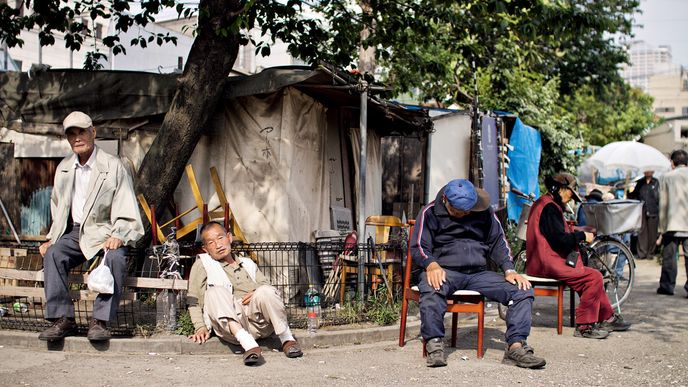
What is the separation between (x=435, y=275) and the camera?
654 cm

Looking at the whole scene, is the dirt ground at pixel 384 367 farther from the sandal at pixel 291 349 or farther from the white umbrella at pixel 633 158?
the white umbrella at pixel 633 158

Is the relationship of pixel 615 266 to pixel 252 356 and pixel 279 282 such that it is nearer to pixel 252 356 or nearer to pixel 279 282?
pixel 279 282

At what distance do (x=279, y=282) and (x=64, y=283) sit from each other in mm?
2644

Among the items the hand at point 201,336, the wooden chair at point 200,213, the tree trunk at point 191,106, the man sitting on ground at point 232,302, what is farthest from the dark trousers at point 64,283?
the wooden chair at point 200,213

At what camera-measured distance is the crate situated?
9.52 metres

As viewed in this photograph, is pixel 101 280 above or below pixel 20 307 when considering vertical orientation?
above

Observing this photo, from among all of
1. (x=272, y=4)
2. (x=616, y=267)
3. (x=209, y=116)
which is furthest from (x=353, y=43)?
(x=616, y=267)

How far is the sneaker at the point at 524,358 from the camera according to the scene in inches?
245

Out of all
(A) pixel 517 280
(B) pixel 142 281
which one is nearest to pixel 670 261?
(A) pixel 517 280

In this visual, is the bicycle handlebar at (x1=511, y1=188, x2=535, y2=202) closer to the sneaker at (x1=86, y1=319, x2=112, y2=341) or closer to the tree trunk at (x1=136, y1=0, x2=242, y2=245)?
the tree trunk at (x1=136, y1=0, x2=242, y2=245)

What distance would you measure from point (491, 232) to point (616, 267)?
3.13m

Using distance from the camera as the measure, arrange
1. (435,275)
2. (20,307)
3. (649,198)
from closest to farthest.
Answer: (435,275), (20,307), (649,198)

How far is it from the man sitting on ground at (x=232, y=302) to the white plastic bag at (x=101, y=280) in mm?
667

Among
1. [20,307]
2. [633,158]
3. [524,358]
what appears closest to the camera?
[524,358]
